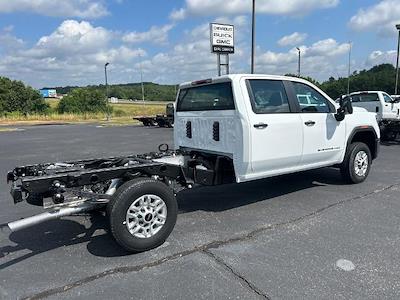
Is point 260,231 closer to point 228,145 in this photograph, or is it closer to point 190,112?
point 228,145

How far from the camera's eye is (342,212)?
18.1 feet

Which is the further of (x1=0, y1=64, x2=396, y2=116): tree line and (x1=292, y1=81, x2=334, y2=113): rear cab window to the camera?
(x1=0, y1=64, x2=396, y2=116): tree line

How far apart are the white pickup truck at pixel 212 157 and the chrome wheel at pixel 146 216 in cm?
1

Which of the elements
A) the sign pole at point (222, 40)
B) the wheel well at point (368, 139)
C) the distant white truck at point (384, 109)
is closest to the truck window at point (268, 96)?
the wheel well at point (368, 139)

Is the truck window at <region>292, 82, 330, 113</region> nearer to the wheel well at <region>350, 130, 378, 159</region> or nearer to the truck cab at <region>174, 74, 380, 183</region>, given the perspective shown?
the truck cab at <region>174, 74, 380, 183</region>

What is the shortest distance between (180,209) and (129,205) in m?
1.82

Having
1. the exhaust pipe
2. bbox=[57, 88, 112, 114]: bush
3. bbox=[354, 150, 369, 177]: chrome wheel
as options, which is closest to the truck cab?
bbox=[354, 150, 369, 177]: chrome wheel

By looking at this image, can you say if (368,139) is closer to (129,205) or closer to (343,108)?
(343,108)

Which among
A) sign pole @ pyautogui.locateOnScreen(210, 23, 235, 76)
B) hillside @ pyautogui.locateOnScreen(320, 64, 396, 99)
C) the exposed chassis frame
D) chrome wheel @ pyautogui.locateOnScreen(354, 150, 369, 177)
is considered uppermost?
sign pole @ pyautogui.locateOnScreen(210, 23, 235, 76)

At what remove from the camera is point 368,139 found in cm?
747

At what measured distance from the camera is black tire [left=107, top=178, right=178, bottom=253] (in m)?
4.02

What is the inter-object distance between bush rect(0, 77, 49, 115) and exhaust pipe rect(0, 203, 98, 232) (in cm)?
5661

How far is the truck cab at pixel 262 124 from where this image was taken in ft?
17.2

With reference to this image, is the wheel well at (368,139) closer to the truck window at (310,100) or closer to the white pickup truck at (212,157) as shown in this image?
the white pickup truck at (212,157)
